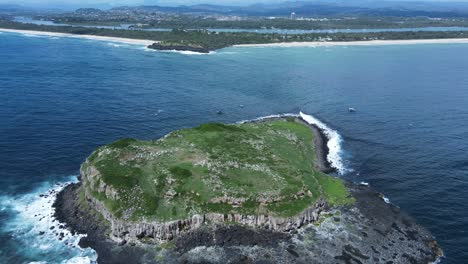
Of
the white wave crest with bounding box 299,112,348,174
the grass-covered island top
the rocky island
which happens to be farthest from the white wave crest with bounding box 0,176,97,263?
the white wave crest with bounding box 299,112,348,174

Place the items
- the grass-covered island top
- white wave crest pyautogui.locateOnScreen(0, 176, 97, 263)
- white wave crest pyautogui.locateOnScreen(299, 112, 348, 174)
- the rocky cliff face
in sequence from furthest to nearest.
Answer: white wave crest pyautogui.locateOnScreen(299, 112, 348, 174) → the grass-covered island top → the rocky cliff face → white wave crest pyautogui.locateOnScreen(0, 176, 97, 263)

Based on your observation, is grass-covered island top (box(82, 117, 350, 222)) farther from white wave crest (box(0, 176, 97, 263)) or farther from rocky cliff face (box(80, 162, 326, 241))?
white wave crest (box(0, 176, 97, 263))

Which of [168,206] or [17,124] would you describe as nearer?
[168,206]

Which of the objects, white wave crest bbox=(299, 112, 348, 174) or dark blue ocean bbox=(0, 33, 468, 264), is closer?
dark blue ocean bbox=(0, 33, 468, 264)

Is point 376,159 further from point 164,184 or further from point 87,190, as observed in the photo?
point 87,190

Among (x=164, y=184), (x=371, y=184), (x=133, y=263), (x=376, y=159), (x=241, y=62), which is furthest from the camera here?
(x=241, y=62)

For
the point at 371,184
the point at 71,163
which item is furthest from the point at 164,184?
the point at 371,184

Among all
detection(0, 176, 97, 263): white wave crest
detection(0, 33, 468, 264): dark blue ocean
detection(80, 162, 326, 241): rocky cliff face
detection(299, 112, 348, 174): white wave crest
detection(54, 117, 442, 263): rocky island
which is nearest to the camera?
detection(0, 176, 97, 263): white wave crest
